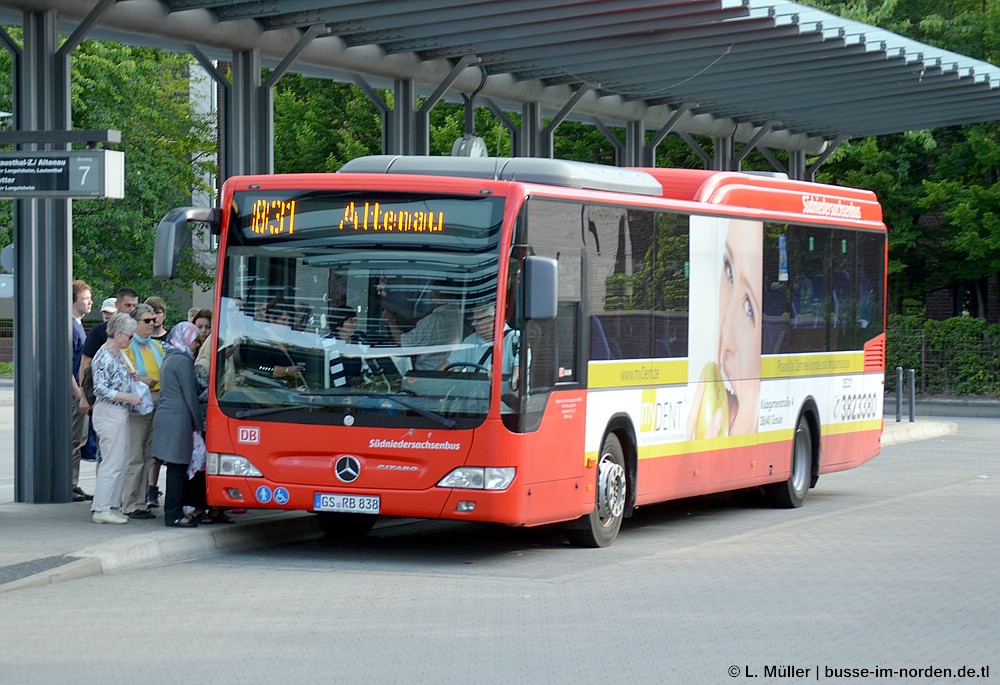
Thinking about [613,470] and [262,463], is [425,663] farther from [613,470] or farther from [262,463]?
[613,470]

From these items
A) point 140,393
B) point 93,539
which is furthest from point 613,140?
point 93,539

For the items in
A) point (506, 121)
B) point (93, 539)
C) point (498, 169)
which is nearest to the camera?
point (93, 539)

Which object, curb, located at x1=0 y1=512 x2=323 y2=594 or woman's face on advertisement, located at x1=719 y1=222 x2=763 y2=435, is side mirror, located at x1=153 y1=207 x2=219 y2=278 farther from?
woman's face on advertisement, located at x1=719 y1=222 x2=763 y2=435

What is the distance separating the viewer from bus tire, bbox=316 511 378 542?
14.0 m

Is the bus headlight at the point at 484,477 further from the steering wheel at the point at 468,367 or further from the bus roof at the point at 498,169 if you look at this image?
the bus roof at the point at 498,169

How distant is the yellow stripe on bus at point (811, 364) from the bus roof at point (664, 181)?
1.38 metres

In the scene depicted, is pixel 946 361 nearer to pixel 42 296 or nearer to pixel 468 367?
pixel 42 296

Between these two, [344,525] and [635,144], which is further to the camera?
[635,144]

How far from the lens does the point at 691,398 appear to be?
14781 millimetres

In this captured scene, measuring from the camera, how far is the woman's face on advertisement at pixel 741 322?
15438 mm

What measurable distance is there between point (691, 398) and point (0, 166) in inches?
228

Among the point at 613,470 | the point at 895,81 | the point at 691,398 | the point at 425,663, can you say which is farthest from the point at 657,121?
the point at 425,663

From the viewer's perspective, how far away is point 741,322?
15766 millimetres

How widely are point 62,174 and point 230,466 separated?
2.51m
